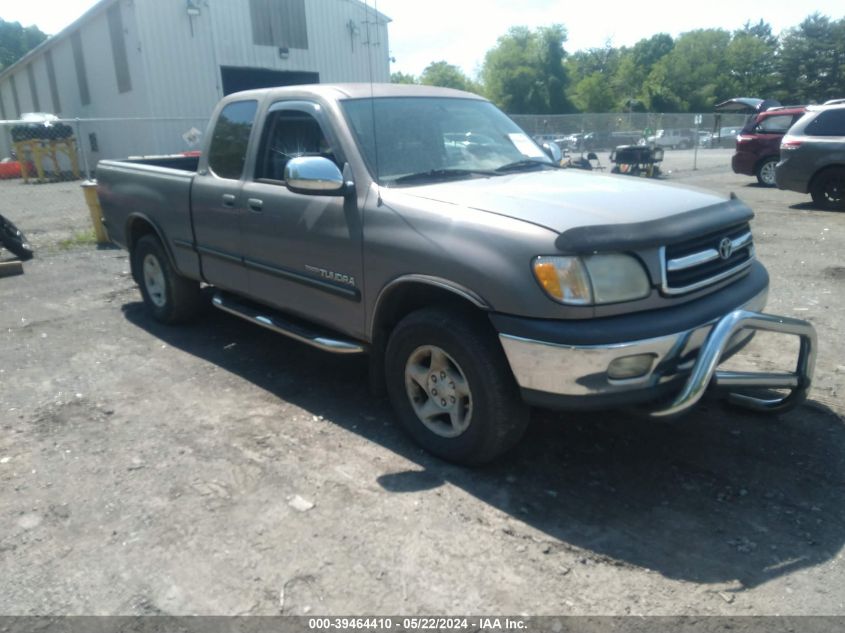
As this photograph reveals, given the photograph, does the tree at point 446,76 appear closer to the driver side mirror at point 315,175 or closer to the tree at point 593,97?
the tree at point 593,97

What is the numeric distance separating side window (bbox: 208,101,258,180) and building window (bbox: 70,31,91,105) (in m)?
22.3

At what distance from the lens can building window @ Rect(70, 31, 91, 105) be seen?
2372 centimetres

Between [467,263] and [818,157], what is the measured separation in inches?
412

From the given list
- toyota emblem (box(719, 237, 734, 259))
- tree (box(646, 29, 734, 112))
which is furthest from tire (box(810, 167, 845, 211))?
tree (box(646, 29, 734, 112))

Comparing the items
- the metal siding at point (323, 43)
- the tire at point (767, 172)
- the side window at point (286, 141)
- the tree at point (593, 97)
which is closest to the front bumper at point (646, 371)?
the side window at point (286, 141)

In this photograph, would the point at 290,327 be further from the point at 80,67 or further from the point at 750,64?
the point at 750,64

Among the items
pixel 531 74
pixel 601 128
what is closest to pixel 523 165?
pixel 601 128

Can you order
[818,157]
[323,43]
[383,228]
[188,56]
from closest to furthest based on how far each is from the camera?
[383,228] < [818,157] < [188,56] < [323,43]

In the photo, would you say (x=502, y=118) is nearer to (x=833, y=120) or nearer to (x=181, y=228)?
(x=181, y=228)

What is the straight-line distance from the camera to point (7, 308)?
6.94 metres

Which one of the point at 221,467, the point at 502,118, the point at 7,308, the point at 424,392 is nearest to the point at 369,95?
the point at 502,118

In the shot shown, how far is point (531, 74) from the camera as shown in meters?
83.8

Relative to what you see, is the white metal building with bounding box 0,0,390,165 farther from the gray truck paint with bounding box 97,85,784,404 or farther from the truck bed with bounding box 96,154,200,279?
the gray truck paint with bounding box 97,85,784,404

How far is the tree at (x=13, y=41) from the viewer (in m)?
74.2
